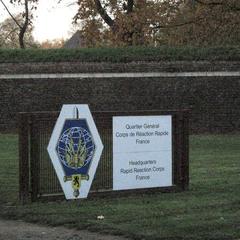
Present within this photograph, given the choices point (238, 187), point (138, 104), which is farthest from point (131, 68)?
point (238, 187)

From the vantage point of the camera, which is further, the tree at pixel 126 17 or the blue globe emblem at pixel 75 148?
the tree at pixel 126 17

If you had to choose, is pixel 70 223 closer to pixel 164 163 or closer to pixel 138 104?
pixel 164 163

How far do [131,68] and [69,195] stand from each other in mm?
18648

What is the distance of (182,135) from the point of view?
12.1 metres

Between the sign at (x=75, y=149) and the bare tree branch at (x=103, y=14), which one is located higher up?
the bare tree branch at (x=103, y=14)

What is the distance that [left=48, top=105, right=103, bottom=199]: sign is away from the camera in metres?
10.8

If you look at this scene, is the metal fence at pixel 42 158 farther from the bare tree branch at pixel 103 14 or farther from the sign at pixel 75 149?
the bare tree branch at pixel 103 14

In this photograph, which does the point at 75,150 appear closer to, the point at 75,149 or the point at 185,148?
the point at 75,149

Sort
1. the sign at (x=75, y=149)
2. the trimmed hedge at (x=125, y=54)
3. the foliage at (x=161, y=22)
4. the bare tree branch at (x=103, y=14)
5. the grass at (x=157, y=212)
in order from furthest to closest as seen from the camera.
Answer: the bare tree branch at (x=103, y=14) → the trimmed hedge at (x=125, y=54) → the foliage at (x=161, y=22) → the sign at (x=75, y=149) → the grass at (x=157, y=212)

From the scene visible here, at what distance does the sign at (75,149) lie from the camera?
1076 centimetres

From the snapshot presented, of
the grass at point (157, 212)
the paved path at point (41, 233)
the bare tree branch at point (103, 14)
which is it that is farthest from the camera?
the bare tree branch at point (103, 14)

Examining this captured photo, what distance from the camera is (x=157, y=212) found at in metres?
9.92

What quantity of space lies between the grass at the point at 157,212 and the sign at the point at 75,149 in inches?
12.3

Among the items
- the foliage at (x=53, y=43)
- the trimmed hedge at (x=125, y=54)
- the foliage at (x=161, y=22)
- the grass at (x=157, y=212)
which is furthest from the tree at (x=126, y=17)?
the foliage at (x=53, y=43)
